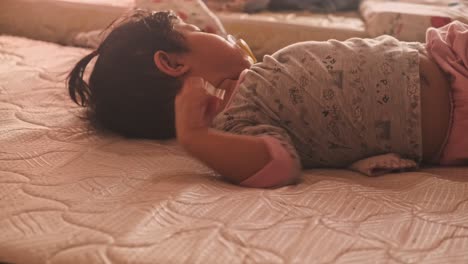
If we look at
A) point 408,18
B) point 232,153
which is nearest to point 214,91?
point 232,153

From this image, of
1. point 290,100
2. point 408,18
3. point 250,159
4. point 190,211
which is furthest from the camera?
point 408,18

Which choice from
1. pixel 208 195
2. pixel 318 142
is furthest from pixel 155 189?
pixel 318 142

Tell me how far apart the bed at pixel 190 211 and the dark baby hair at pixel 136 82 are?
4cm

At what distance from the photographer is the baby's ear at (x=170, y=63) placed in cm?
107

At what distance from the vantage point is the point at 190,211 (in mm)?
784

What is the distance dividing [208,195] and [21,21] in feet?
4.45

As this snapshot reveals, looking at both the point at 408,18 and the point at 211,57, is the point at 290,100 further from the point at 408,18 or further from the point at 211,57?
the point at 408,18

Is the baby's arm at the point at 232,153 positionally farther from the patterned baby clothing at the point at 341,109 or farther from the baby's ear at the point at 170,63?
the baby's ear at the point at 170,63

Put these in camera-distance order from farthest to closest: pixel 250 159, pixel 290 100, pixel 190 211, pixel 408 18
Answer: pixel 408 18 < pixel 290 100 < pixel 250 159 < pixel 190 211

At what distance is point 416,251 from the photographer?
0.68 m

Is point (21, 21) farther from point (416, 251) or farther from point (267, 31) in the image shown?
point (416, 251)

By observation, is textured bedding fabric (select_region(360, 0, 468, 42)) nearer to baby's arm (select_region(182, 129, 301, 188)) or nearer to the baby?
the baby

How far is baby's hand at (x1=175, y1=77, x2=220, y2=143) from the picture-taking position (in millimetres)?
968

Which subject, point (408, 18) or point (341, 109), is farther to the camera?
point (408, 18)
